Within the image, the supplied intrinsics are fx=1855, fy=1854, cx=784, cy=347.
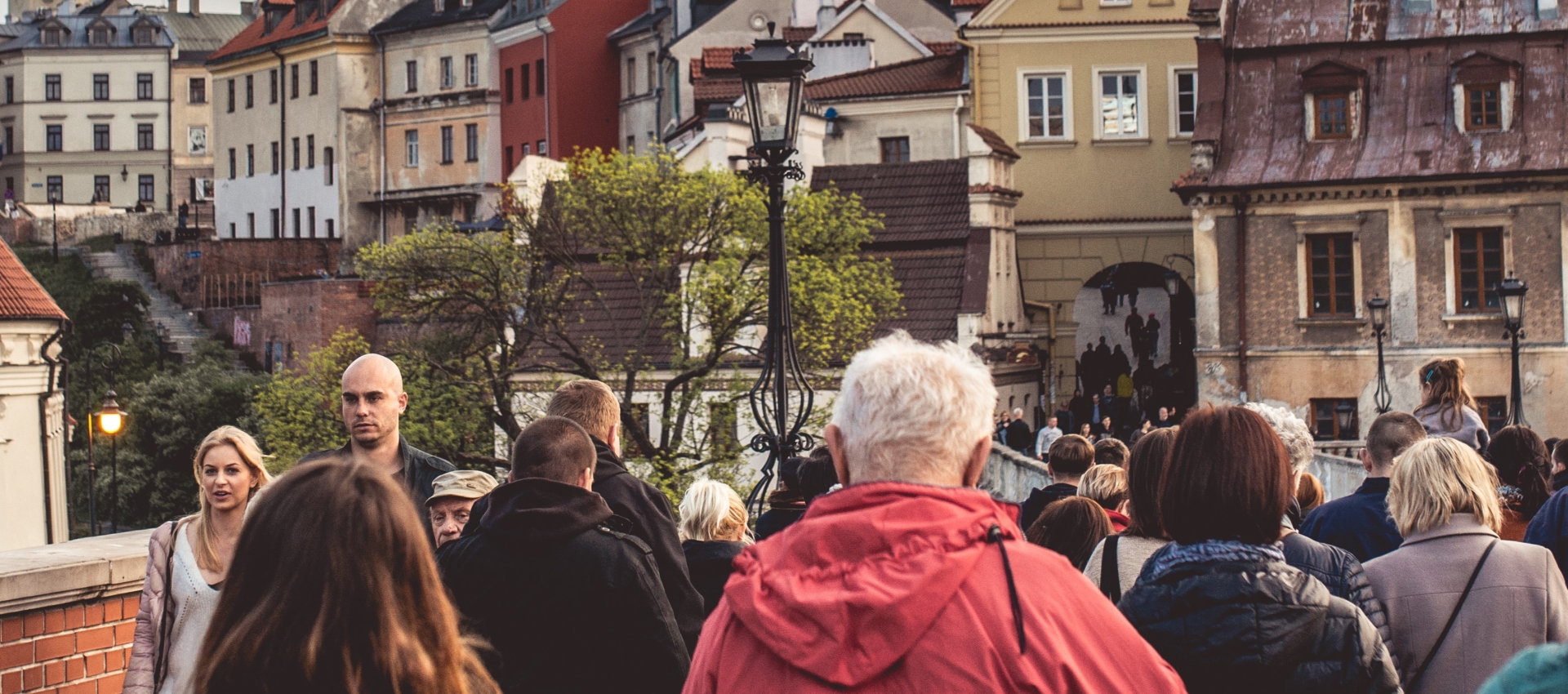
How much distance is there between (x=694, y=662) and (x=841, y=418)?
0.57 m

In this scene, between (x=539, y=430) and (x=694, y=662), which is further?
(x=539, y=430)

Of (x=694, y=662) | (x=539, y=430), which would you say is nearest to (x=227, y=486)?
(x=539, y=430)

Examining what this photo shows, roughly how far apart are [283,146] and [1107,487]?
73604 millimetres

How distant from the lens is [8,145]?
99625 millimetres

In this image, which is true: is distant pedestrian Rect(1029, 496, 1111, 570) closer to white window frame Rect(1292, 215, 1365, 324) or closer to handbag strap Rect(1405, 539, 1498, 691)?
handbag strap Rect(1405, 539, 1498, 691)

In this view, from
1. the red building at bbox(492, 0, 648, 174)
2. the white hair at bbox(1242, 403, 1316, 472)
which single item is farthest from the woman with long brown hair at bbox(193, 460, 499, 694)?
the red building at bbox(492, 0, 648, 174)

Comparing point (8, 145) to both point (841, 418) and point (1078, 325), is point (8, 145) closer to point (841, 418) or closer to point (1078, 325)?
point (1078, 325)

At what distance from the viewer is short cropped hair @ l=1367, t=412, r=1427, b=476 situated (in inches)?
281

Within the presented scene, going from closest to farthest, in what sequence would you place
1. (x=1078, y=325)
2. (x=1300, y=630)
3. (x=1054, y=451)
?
1. (x=1300, y=630)
2. (x=1054, y=451)
3. (x=1078, y=325)

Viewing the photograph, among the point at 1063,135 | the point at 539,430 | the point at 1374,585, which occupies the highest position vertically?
the point at 1063,135

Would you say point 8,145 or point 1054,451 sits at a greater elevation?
point 8,145

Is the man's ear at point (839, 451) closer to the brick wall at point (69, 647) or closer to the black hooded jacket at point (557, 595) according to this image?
the black hooded jacket at point (557, 595)

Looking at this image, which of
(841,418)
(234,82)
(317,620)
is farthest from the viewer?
(234,82)

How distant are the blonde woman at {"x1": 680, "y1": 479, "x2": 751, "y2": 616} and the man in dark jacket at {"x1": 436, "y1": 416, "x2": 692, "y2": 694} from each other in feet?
4.41
